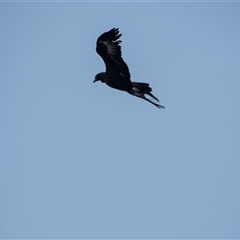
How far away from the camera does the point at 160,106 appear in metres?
112

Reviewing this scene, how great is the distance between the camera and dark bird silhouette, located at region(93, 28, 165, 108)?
11238 centimetres

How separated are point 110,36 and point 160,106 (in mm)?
2403

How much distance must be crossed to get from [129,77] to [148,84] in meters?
0.60

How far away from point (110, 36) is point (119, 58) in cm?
71

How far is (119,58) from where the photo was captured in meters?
113

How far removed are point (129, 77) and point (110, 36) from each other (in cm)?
131

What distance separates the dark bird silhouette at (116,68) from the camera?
112 meters

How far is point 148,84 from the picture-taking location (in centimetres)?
11288

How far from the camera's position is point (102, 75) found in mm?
113438

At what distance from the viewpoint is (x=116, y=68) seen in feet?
370

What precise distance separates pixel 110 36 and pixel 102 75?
1574 millimetres

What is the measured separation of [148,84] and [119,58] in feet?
3.72

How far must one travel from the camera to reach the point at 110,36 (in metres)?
112

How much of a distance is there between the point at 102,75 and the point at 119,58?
3.61ft
